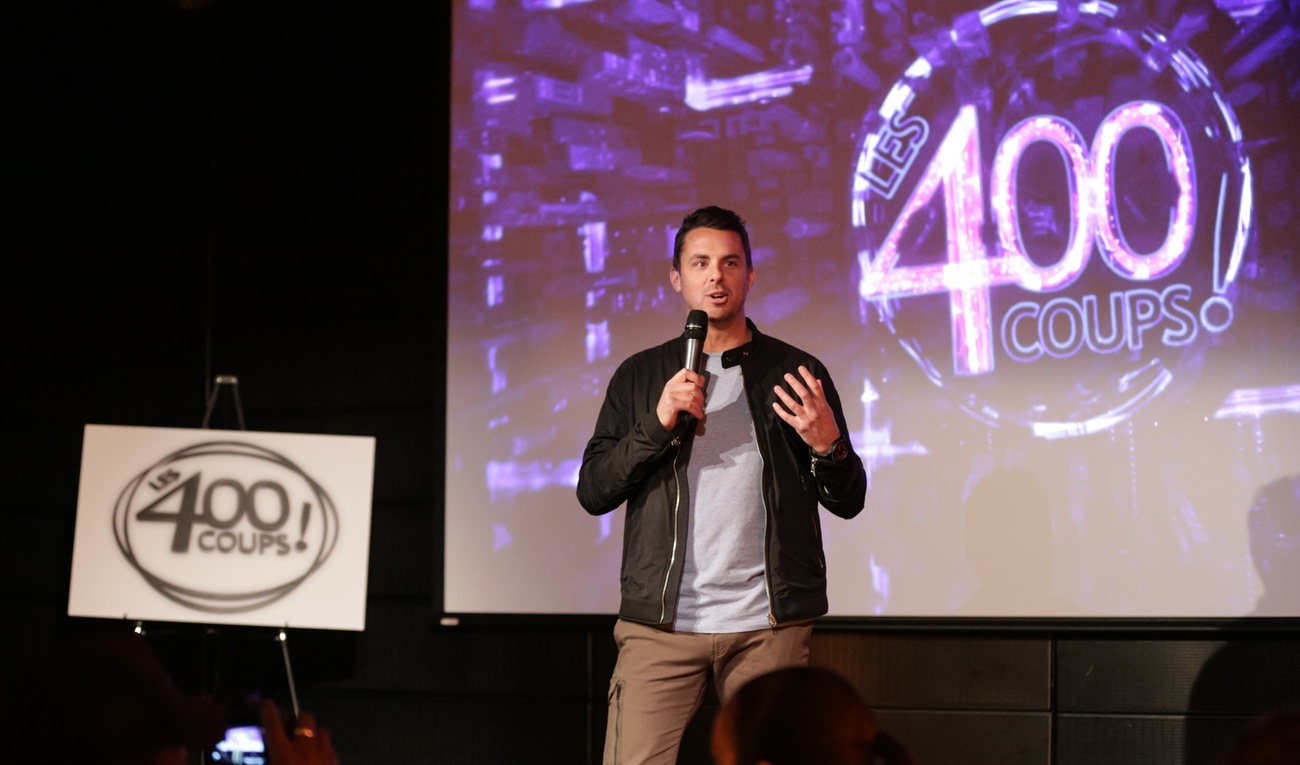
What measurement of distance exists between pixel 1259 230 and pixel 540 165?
6.90ft

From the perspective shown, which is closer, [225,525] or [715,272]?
[715,272]

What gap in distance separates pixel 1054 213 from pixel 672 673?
1.74 metres

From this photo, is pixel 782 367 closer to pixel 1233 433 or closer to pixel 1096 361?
pixel 1096 361

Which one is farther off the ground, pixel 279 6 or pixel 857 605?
pixel 279 6

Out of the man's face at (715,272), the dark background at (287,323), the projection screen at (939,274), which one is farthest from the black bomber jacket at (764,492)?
the dark background at (287,323)

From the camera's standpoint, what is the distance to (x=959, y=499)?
327 centimetres

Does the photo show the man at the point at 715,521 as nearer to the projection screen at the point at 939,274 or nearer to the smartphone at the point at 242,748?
the projection screen at the point at 939,274

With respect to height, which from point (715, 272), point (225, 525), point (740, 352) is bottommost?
point (225, 525)

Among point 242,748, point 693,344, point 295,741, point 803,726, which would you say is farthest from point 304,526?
point 803,726

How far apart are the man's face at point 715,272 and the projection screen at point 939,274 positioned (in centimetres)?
90

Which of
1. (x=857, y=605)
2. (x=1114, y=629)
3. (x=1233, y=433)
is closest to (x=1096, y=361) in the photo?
(x=1233, y=433)

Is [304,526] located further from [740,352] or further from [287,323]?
[740,352]

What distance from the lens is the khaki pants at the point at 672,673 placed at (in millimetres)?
2381

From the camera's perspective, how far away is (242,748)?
3.36 metres
